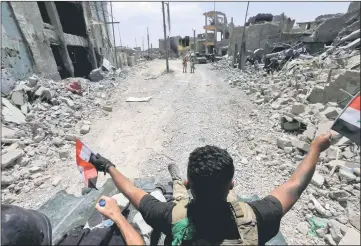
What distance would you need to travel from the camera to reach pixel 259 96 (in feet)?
24.1

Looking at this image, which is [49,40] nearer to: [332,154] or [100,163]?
[100,163]

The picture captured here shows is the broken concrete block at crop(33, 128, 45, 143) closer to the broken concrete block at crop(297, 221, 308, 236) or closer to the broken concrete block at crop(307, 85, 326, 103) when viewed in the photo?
Result: the broken concrete block at crop(297, 221, 308, 236)

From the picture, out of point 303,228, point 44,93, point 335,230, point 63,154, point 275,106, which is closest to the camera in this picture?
point 335,230

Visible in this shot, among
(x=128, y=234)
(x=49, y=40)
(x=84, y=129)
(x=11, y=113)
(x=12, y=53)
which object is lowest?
(x=84, y=129)

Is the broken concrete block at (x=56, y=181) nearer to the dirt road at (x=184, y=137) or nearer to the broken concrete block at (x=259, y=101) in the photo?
the dirt road at (x=184, y=137)

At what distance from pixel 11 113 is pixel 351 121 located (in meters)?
6.62

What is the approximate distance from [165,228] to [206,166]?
46 centimetres

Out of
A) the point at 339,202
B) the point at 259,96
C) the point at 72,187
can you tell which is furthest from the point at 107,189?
the point at 259,96

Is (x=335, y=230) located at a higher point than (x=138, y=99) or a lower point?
higher

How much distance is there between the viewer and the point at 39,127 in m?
5.08

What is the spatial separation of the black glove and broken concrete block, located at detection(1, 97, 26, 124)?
4.80 metres

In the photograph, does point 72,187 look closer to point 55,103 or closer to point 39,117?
point 39,117

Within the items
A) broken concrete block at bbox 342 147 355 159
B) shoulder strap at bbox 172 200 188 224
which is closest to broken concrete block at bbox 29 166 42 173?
shoulder strap at bbox 172 200 188 224

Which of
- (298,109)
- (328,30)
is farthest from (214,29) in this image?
(298,109)
